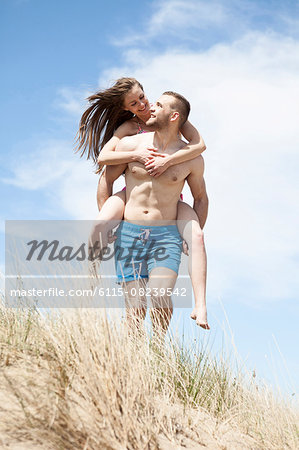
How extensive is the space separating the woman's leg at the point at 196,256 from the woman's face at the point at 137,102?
1238 millimetres

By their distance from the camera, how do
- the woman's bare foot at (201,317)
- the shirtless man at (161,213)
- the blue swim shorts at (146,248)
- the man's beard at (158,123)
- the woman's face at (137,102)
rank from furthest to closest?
the woman's face at (137,102) < the man's beard at (158,123) < the blue swim shorts at (146,248) < the shirtless man at (161,213) < the woman's bare foot at (201,317)

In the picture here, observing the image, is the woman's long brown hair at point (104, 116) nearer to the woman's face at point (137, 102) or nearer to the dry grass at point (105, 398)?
the woman's face at point (137, 102)

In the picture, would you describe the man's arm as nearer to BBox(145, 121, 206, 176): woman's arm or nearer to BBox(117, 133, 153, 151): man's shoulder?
BBox(145, 121, 206, 176): woman's arm

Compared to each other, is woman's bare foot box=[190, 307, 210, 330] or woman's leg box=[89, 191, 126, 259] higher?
woman's leg box=[89, 191, 126, 259]

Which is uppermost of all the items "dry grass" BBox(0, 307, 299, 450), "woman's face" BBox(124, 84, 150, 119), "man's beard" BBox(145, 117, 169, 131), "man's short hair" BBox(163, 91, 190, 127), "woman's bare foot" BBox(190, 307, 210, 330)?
"woman's face" BBox(124, 84, 150, 119)

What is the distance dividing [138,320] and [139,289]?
312 millimetres

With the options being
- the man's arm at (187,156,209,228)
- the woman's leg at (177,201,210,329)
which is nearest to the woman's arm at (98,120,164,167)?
the man's arm at (187,156,209,228)

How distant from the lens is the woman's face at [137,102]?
18.7 ft

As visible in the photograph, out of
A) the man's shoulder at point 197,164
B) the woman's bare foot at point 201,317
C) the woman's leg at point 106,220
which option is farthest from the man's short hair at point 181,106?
the woman's bare foot at point 201,317

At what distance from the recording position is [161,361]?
4477mm

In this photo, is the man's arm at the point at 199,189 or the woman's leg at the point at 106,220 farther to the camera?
the man's arm at the point at 199,189

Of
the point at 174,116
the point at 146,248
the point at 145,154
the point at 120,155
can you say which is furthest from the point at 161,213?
the point at 174,116

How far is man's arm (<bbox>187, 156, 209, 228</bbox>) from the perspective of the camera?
533cm

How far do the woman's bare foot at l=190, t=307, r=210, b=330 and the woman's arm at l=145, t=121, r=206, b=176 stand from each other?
1445 mm
